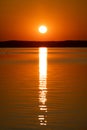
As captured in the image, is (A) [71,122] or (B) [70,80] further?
(B) [70,80]

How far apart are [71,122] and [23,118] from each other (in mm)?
549

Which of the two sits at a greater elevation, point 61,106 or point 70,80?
point 70,80

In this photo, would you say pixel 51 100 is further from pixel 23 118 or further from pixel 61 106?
pixel 23 118

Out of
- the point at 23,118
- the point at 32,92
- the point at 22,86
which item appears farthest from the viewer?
the point at 22,86

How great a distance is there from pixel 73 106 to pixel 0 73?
4081 millimetres

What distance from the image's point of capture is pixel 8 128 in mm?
3812

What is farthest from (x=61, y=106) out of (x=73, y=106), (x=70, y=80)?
(x=70, y=80)

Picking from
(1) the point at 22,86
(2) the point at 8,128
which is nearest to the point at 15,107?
(2) the point at 8,128

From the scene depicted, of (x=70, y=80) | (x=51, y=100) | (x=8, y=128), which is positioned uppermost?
(x=70, y=80)

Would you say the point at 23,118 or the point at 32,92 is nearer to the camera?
the point at 23,118

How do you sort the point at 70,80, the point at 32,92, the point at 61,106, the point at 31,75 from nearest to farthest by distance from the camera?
1. the point at 61,106
2. the point at 32,92
3. the point at 70,80
4. the point at 31,75

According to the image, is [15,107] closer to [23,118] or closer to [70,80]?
[23,118]

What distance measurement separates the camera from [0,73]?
866 cm

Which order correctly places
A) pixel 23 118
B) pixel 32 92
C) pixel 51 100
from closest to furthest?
pixel 23 118 → pixel 51 100 → pixel 32 92
